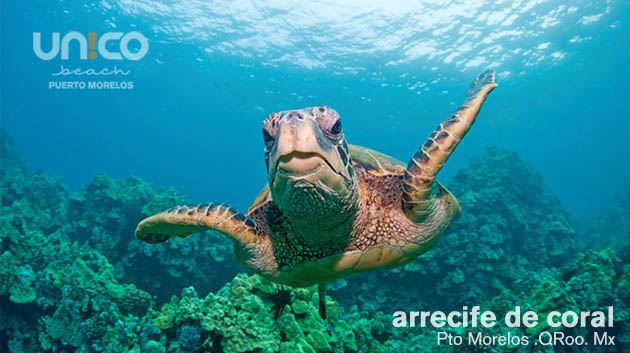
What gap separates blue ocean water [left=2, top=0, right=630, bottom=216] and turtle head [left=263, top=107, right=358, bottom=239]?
16.4 m

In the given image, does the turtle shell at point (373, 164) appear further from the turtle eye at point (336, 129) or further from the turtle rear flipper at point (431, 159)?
the turtle eye at point (336, 129)

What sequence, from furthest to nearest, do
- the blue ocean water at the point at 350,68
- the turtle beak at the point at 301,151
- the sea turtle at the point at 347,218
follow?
the blue ocean water at the point at 350,68 < the sea turtle at the point at 347,218 < the turtle beak at the point at 301,151

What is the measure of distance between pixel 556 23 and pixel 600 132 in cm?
5293

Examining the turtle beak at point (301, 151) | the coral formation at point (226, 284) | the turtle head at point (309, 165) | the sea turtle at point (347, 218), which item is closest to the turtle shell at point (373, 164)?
the sea turtle at point (347, 218)

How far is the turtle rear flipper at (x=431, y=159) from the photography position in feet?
6.84

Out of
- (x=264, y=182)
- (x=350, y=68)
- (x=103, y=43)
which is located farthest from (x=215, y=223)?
(x=103, y=43)

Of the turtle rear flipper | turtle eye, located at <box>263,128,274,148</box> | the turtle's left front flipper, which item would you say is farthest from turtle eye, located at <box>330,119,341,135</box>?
the turtle's left front flipper

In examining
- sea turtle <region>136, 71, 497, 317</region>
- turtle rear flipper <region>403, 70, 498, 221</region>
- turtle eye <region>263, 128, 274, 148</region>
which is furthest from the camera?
turtle rear flipper <region>403, 70, 498, 221</region>

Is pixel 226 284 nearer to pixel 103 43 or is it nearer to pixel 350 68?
pixel 350 68

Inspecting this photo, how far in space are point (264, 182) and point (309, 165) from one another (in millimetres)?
25031

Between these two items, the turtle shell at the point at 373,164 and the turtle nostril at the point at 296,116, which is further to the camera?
the turtle shell at the point at 373,164

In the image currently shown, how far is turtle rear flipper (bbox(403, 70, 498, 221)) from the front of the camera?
2.09 metres

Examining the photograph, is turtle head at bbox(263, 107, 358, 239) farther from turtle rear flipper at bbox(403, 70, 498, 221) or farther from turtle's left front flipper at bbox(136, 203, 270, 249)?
A: turtle's left front flipper at bbox(136, 203, 270, 249)

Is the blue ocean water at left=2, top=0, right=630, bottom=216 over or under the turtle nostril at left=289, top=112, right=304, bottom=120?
over
